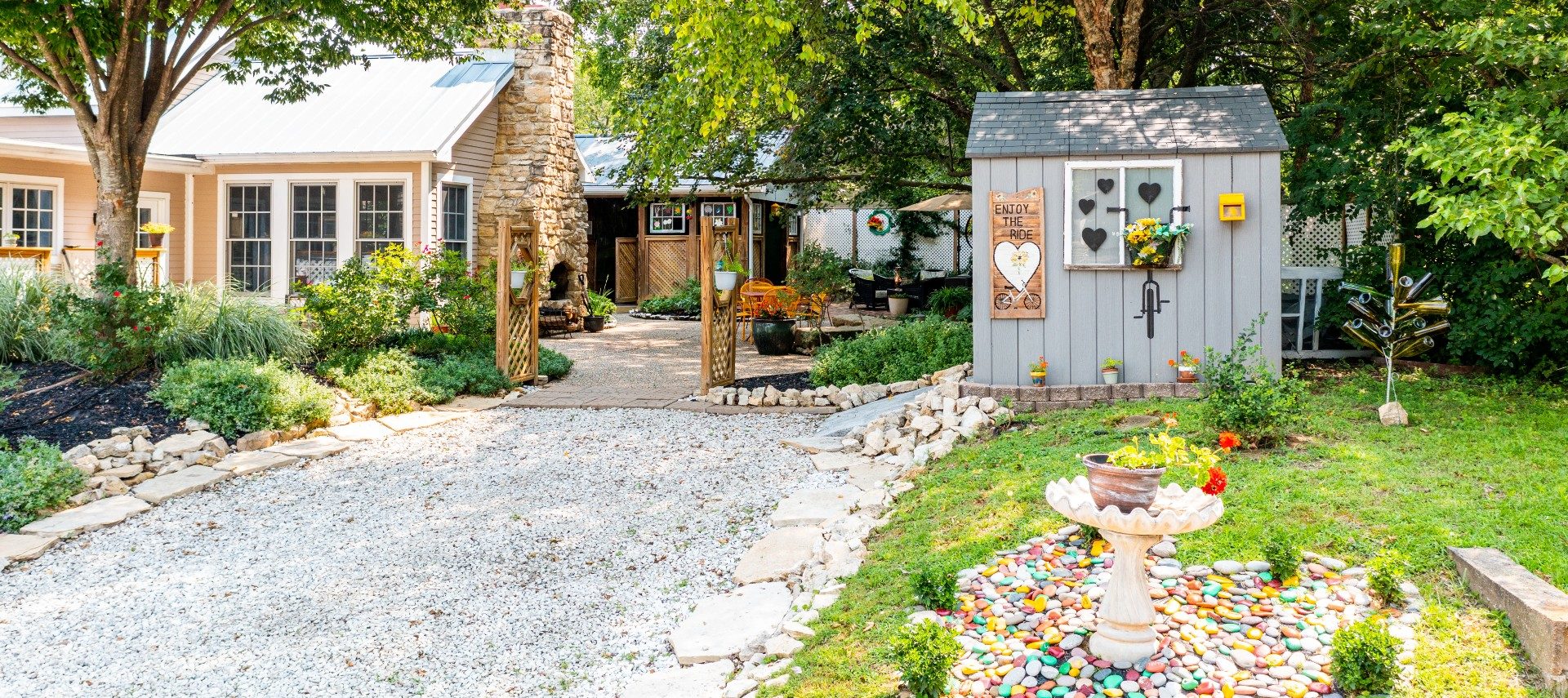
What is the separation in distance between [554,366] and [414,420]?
97.6 inches

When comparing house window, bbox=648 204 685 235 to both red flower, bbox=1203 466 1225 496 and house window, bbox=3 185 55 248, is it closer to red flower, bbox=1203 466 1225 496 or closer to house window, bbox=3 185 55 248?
house window, bbox=3 185 55 248

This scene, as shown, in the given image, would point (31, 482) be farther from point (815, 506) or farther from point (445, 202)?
point (445, 202)

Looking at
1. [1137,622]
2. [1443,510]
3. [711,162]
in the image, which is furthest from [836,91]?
[1137,622]

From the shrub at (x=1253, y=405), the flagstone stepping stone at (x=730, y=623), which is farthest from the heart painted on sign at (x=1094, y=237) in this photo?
the flagstone stepping stone at (x=730, y=623)

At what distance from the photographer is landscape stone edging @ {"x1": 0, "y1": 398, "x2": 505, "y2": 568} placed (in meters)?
5.50

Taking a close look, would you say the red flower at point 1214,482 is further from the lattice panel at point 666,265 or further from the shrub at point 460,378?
the lattice panel at point 666,265

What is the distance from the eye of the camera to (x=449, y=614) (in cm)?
449

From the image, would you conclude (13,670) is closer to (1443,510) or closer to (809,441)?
(809,441)

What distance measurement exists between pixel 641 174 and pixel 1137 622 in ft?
29.9

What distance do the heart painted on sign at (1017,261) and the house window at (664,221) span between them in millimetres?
12451

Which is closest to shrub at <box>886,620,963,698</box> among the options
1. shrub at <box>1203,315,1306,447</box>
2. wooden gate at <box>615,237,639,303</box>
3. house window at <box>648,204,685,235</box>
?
shrub at <box>1203,315,1306,447</box>

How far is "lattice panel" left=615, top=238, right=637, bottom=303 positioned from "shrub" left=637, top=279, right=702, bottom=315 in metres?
1.79

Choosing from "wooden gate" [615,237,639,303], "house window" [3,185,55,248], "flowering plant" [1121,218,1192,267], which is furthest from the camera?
"wooden gate" [615,237,639,303]

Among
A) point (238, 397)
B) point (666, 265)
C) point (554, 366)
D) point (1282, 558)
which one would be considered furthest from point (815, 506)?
point (666, 265)
